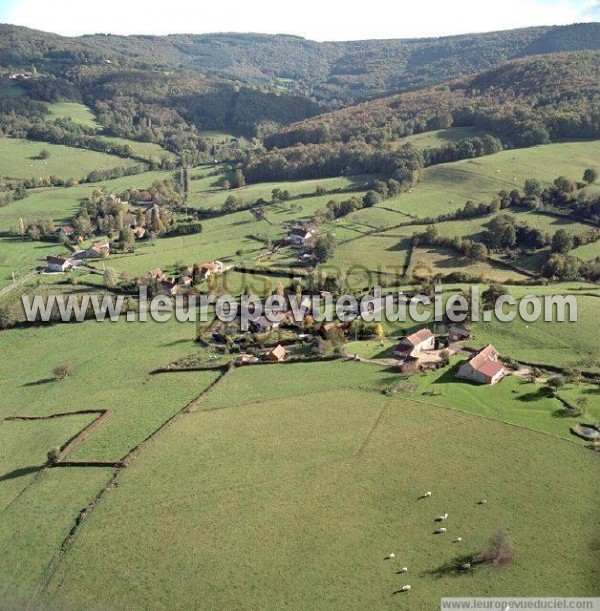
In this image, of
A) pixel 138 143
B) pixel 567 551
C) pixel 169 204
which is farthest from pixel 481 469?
pixel 138 143

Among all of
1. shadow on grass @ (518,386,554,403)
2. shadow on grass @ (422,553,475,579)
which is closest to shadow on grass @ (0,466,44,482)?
shadow on grass @ (422,553,475,579)

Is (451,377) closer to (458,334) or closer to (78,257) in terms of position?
(458,334)

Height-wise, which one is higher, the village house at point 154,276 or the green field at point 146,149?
the green field at point 146,149

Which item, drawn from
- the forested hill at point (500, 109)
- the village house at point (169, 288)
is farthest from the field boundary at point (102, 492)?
the forested hill at point (500, 109)

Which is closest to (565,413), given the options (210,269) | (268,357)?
(268,357)

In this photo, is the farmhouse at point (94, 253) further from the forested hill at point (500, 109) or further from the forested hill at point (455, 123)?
the forested hill at point (500, 109)

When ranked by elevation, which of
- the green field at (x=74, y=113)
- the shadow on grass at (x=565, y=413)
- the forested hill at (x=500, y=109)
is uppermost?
the green field at (x=74, y=113)

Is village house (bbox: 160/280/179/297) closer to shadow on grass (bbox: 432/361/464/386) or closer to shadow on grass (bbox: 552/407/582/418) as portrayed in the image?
shadow on grass (bbox: 432/361/464/386)
